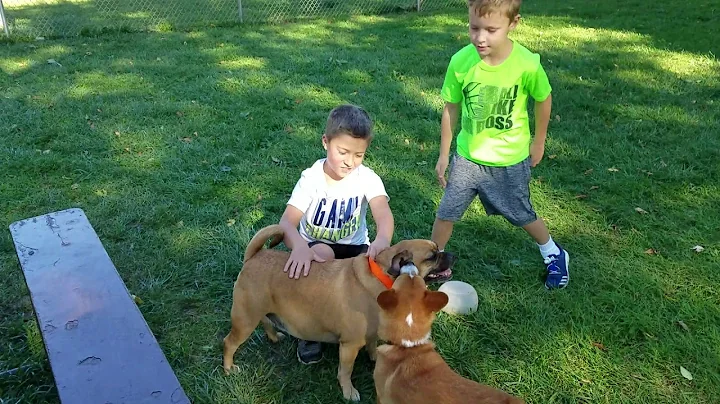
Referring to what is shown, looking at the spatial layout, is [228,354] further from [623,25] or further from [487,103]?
[623,25]

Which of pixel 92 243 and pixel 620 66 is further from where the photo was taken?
pixel 620 66

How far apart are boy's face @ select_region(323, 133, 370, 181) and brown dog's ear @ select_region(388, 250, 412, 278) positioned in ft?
1.96

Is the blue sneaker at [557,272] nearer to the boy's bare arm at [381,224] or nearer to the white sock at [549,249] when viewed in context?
the white sock at [549,249]

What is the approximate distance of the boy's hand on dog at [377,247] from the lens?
284 centimetres

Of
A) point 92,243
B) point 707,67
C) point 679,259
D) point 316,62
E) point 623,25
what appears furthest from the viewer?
point 623,25

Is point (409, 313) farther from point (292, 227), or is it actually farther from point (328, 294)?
point (292, 227)

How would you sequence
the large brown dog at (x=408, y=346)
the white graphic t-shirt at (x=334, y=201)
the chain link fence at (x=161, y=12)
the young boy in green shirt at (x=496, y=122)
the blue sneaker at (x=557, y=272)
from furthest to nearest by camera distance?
the chain link fence at (x=161, y=12) → the blue sneaker at (x=557, y=272) → the white graphic t-shirt at (x=334, y=201) → the young boy in green shirt at (x=496, y=122) → the large brown dog at (x=408, y=346)

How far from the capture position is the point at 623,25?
1075 cm

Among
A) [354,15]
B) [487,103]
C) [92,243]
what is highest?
[487,103]

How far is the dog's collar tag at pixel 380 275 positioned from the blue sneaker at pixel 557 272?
1.52 metres

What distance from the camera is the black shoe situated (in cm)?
312

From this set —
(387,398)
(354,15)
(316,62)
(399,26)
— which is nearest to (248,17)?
(354,15)

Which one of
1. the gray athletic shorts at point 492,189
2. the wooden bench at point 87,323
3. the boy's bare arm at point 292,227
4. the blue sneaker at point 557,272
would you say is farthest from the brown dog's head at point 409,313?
the blue sneaker at point 557,272

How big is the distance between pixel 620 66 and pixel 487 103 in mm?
5723
